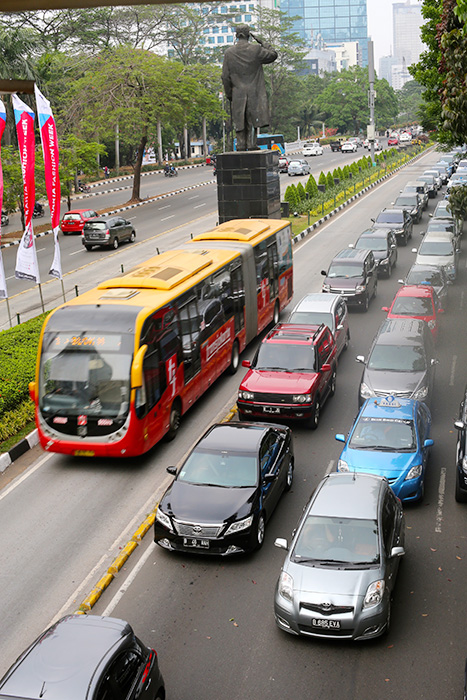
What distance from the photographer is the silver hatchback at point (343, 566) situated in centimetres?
953

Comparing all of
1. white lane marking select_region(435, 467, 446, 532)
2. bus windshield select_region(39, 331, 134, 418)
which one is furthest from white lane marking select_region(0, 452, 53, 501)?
white lane marking select_region(435, 467, 446, 532)

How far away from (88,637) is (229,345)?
1331 cm

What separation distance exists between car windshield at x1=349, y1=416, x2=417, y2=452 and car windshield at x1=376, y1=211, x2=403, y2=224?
1022 inches

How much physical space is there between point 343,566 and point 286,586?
77 centimetres

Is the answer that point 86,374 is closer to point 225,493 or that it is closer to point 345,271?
point 225,493

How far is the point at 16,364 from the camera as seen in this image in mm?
19203

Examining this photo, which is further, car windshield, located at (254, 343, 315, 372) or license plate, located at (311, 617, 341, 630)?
car windshield, located at (254, 343, 315, 372)

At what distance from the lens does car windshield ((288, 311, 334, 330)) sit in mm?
20859

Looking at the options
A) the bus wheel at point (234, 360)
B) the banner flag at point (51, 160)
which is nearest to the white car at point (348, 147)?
the banner flag at point (51, 160)

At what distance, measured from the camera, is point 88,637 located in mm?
7402

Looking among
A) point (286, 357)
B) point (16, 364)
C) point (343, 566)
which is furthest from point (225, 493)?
point (16, 364)

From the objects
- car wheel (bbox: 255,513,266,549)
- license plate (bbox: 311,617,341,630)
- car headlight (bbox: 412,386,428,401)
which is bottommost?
car wheel (bbox: 255,513,266,549)

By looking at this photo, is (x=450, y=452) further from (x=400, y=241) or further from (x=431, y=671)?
(x=400, y=241)

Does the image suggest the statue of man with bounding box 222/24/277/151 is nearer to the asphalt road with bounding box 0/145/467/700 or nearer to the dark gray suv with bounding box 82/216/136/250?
the dark gray suv with bounding box 82/216/136/250
